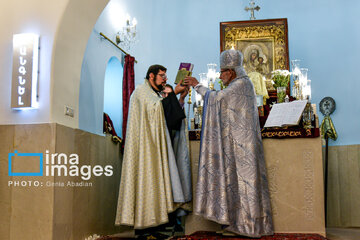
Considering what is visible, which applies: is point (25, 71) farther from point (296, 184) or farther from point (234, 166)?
point (296, 184)

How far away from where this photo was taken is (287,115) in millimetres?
5453

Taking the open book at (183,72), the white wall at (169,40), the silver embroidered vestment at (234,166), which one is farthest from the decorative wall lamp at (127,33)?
the silver embroidered vestment at (234,166)

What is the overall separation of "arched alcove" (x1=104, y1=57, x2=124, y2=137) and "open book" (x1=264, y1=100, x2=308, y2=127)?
3.28 meters

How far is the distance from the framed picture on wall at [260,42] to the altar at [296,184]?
371cm

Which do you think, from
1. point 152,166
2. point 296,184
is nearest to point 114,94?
point 152,166

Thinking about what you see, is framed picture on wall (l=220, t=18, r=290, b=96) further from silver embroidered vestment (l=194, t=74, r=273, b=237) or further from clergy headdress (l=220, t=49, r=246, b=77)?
silver embroidered vestment (l=194, t=74, r=273, b=237)

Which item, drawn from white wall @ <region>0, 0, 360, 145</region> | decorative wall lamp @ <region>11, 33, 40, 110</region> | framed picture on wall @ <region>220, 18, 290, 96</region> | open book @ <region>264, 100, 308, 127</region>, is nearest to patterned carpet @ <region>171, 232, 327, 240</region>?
open book @ <region>264, 100, 308, 127</region>

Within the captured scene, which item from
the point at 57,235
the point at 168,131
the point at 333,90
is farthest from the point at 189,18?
the point at 57,235

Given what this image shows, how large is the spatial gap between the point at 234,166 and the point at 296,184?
0.84 metres

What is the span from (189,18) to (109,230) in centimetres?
534

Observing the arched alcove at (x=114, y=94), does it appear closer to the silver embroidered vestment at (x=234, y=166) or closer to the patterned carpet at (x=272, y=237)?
the silver embroidered vestment at (x=234, y=166)

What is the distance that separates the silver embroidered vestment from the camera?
15.9 ft

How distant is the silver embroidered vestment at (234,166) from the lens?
4840 mm

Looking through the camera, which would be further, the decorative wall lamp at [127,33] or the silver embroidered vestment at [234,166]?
the decorative wall lamp at [127,33]
